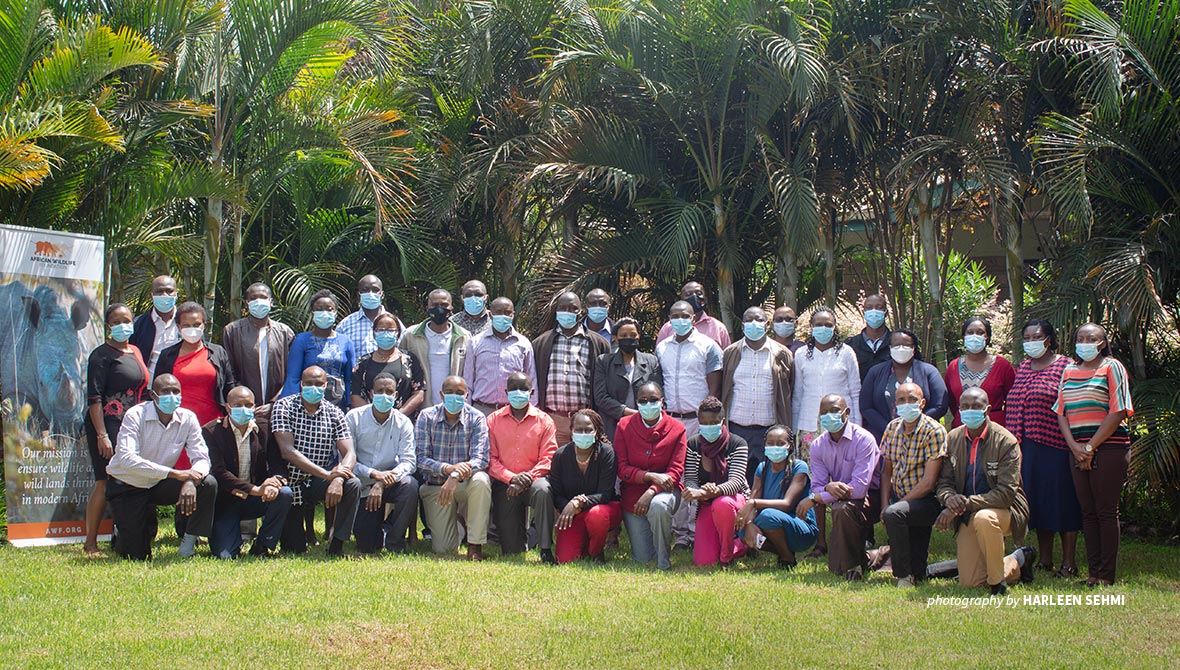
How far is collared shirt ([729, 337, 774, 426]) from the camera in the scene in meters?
10.2

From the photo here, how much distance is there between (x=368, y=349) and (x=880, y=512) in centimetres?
464

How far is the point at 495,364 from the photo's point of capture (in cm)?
1053

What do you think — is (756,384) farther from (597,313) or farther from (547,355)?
(547,355)

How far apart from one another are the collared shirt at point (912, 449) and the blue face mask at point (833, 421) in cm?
41

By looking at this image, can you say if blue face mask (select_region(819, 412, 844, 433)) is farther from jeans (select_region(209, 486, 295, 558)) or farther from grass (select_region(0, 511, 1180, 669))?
jeans (select_region(209, 486, 295, 558))

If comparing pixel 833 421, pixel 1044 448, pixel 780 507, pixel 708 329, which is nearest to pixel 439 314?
pixel 708 329

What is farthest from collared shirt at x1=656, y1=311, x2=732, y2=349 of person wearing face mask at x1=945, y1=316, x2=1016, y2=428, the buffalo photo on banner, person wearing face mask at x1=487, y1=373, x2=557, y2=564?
the buffalo photo on banner

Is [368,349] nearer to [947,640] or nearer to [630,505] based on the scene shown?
[630,505]

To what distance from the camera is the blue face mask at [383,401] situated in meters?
9.74

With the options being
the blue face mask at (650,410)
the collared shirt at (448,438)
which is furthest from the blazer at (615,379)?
the collared shirt at (448,438)

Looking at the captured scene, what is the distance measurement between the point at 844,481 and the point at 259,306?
5.06 metres

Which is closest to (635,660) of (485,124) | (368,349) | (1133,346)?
(368,349)

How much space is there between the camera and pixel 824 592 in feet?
27.2

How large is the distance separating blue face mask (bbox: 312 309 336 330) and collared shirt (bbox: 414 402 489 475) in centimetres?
121
